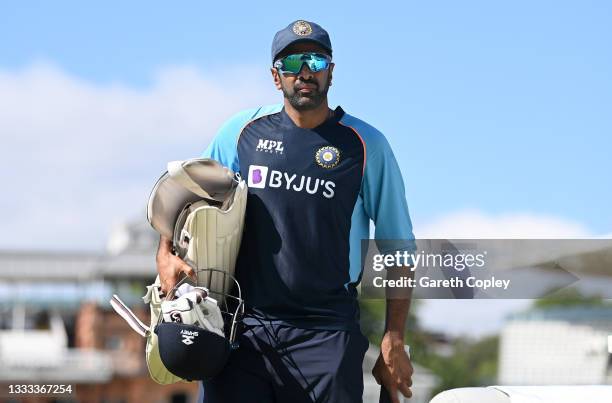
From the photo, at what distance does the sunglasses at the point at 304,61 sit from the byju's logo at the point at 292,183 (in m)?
0.40

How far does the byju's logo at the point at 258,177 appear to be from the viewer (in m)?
5.24

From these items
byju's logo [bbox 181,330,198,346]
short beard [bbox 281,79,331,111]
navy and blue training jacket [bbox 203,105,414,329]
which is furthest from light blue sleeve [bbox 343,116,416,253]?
byju's logo [bbox 181,330,198,346]

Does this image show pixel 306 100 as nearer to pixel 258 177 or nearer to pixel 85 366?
pixel 258 177

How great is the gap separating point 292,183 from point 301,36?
57 centimetres

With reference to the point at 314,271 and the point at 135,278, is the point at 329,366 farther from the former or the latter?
the point at 135,278

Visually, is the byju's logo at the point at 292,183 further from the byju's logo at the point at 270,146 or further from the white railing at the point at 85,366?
the white railing at the point at 85,366

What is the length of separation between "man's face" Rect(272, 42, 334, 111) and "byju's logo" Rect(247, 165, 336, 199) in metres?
0.27

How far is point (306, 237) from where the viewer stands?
5.15m

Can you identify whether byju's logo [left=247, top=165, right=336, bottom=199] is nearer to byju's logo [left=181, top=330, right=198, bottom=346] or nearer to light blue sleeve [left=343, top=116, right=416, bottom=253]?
light blue sleeve [left=343, top=116, right=416, bottom=253]

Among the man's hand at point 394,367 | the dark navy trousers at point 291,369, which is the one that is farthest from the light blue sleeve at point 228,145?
the man's hand at point 394,367

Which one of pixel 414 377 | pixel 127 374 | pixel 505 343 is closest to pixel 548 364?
pixel 505 343

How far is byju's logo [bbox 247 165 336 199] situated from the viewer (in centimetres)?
520

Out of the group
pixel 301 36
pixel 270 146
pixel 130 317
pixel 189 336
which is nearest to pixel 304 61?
pixel 301 36

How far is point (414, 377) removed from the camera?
18.2ft
